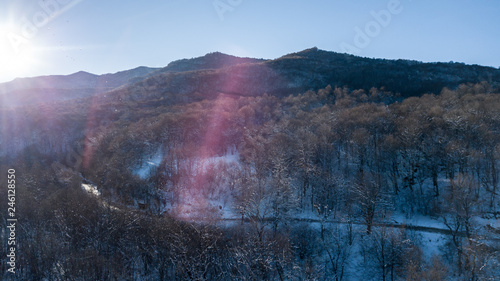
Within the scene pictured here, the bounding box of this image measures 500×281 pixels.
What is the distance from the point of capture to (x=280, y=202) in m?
33.2

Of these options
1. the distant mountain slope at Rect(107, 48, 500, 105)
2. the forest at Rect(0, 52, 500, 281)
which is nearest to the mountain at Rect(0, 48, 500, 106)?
the distant mountain slope at Rect(107, 48, 500, 105)

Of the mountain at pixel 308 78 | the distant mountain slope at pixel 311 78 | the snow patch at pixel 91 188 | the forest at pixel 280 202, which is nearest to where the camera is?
the forest at pixel 280 202

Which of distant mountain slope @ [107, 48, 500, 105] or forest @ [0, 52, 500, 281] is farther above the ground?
distant mountain slope @ [107, 48, 500, 105]

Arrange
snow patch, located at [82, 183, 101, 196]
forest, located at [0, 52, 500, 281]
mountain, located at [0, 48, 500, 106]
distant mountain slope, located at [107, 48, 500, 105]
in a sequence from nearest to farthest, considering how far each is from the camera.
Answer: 1. forest, located at [0, 52, 500, 281]
2. snow patch, located at [82, 183, 101, 196]
3. mountain, located at [0, 48, 500, 106]
4. distant mountain slope, located at [107, 48, 500, 105]

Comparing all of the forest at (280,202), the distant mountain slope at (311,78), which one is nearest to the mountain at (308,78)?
the distant mountain slope at (311,78)

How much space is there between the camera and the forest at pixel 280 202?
24828 millimetres

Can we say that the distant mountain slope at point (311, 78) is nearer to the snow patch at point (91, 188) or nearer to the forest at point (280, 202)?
the forest at point (280, 202)

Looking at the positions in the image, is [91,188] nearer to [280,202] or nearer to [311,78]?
[280,202]

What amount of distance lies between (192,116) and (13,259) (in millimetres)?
43227

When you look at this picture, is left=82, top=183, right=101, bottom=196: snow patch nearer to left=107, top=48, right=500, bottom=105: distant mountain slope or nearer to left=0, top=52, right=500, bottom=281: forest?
left=0, top=52, right=500, bottom=281: forest

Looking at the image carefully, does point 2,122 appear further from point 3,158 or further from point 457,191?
point 457,191

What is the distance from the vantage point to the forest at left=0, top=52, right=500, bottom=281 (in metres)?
24.8

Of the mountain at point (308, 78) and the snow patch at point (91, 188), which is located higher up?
the mountain at point (308, 78)

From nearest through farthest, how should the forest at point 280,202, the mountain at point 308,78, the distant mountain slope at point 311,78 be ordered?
the forest at point 280,202, the mountain at point 308,78, the distant mountain slope at point 311,78
